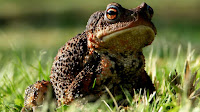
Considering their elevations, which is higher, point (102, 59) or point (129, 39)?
point (129, 39)

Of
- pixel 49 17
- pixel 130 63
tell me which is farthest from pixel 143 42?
pixel 49 17

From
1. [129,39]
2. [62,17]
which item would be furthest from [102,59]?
[62,17]

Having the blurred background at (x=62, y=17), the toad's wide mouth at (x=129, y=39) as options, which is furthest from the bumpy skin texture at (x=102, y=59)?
the blurred background at (x=62, y=17)

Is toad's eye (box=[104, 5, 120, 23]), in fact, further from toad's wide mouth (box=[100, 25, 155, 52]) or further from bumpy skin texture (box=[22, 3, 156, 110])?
toad's wide mouth (box=[100, 25, 155, 52])

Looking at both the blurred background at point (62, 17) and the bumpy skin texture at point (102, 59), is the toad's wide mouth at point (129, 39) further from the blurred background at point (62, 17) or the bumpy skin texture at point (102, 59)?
the blurred background at point (62, 17)

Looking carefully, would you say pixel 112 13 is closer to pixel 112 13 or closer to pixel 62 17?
pixel 112 13

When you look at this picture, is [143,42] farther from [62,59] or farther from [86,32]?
[62,59]

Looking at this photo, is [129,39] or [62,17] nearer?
[129,39]
